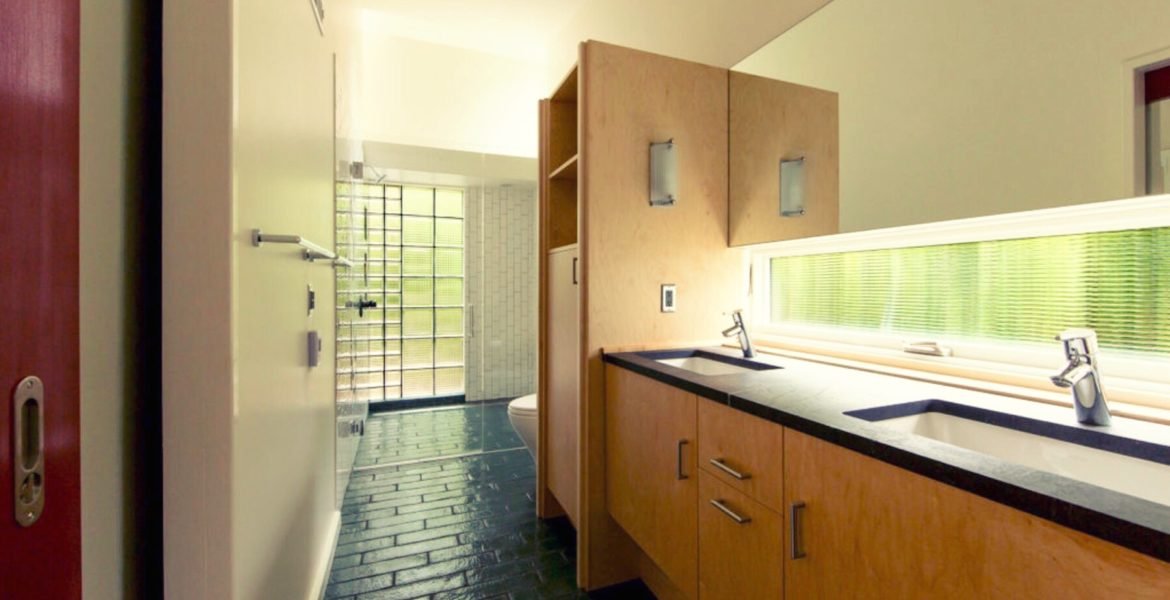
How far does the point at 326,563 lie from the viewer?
6.47ft

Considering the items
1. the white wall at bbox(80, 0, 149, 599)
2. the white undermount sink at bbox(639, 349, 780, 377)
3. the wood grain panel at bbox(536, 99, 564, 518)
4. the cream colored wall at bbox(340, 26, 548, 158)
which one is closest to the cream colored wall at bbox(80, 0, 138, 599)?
the white wall at bbox(80, 0, 149, 599)

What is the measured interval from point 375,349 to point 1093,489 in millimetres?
3861

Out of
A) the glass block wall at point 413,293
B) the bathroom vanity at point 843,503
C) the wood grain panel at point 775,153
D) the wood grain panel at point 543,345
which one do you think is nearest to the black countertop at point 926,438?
the bathroom vanity at point 843,503

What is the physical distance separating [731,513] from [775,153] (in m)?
1.36

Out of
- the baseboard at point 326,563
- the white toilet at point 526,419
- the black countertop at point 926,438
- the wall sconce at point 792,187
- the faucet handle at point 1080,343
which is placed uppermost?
the wall sconce at point 792,187

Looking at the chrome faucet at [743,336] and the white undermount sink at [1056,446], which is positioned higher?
the chrome faucet at [743,336]

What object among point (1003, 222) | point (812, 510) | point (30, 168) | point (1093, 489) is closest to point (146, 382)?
point (30, 168)

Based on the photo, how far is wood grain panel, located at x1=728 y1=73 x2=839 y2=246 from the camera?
172 centimetres

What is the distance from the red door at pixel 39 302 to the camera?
0.51 metres

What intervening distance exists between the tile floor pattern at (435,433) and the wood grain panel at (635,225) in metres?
1.63

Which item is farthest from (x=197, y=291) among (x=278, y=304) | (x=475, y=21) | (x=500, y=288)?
(x=475, y=21)

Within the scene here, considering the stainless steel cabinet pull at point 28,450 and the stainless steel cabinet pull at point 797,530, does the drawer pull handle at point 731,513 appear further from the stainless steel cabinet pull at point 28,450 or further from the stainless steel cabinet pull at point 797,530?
the stainless steel cabinet pull at point 28,450

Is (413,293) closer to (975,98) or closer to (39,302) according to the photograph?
(39,302)

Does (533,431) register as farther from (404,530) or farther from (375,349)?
(375,349)
